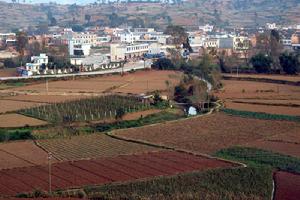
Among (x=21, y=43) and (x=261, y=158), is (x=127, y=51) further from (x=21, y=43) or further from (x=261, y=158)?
(x=261, y=158)

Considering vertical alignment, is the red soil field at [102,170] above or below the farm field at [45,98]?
above

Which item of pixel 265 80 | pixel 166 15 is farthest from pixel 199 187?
pixel 166 15

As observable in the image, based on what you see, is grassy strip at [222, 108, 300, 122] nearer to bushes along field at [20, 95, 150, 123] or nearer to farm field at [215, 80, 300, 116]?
farm field at [215, 80, 300, 116]

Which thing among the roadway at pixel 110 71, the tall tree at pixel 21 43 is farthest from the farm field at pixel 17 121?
the tall tree at pixel 21 43

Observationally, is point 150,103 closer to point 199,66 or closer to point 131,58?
point 199,66

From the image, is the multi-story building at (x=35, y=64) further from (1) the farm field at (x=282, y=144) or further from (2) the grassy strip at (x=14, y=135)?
(1) the farm field at (x=282, y=144)

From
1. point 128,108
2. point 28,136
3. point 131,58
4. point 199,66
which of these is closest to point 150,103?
point 128,108
